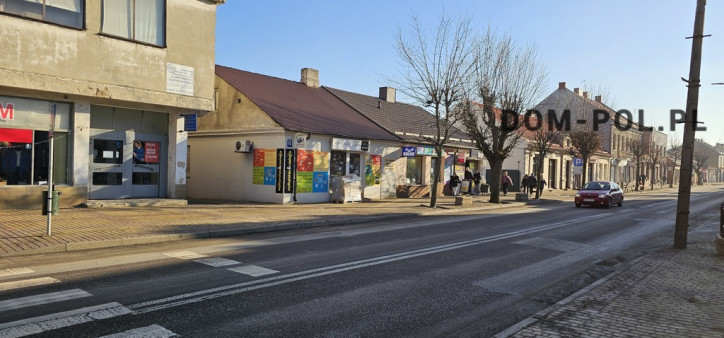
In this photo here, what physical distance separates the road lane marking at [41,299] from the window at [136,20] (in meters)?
11.4

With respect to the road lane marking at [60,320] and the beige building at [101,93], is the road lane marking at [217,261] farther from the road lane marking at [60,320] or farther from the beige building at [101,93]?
the beige building at [101,93]

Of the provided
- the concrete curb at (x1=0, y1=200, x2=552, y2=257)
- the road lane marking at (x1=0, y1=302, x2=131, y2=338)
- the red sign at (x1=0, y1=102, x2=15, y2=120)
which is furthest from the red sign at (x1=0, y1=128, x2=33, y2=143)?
the road lane marking at (x1=0, y1=302, x2=131, y2=338)

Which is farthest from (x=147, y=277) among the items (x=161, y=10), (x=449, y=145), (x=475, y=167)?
(x=475, y=167)

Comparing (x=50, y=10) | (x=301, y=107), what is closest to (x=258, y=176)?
(x=301, y=107)

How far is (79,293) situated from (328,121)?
61.1ft

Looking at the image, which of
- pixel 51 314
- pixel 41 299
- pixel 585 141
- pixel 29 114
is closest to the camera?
pixel 51 314

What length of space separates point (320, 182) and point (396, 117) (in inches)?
431

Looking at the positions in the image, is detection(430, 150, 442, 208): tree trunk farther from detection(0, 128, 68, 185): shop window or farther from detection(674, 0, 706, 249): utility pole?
detection(0, 128, 68, 185): shop window

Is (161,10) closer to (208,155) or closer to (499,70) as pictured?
(208,155)

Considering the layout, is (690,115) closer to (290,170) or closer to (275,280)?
(275,280)

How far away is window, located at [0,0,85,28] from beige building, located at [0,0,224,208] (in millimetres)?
26

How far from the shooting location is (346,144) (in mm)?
22797

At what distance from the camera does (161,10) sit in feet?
53.7

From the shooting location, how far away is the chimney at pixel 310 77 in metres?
29.8
